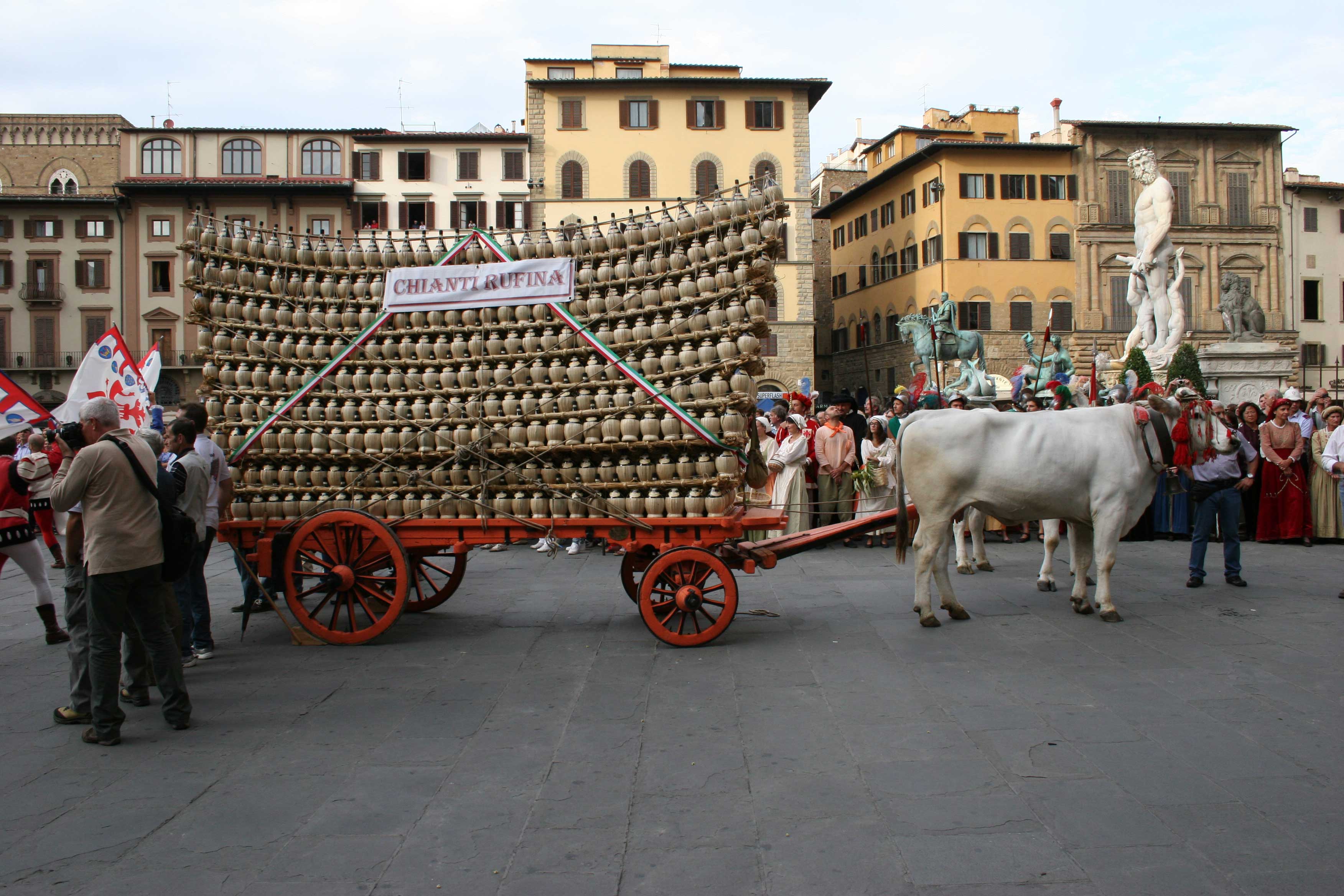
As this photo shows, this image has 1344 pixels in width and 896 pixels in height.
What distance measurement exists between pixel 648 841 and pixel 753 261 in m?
4.49

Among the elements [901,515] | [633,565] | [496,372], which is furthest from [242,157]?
[901,515]

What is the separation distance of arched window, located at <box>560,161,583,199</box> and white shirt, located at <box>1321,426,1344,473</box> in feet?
117

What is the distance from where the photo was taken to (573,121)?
141 feet

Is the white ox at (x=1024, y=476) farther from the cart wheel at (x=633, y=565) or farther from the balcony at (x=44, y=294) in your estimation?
the balcony at (x=44, y=294)

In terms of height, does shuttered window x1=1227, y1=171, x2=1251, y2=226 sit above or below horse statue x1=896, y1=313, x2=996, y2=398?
above

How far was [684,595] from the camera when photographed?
7.49 metres

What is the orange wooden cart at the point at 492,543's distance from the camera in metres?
7.55

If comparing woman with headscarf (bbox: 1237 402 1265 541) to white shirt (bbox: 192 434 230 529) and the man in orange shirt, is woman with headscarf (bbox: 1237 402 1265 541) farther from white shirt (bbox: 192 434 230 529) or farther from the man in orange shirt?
white shirt (bbox: 192 434 230 529)

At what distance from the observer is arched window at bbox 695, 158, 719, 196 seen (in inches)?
1702

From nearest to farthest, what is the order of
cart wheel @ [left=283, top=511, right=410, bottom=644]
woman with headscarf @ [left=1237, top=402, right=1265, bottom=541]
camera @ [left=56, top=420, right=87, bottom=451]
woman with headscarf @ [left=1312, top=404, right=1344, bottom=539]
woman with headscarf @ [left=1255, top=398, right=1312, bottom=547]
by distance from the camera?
camera @ [left=56, top=420, right=87, bottom=451]
cart wheel @ [left=283, top=511, right=410, bottom=644]
woman with headscarf @ [left=1237, top=402, right=1265, bottom=541]
woman with headscarf @ [left=1255, top=398, right=1312, bottom=547]
woman with headscarf @ [left=1312, top=404, right=1344, bottom=539]

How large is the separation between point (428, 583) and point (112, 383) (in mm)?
4476

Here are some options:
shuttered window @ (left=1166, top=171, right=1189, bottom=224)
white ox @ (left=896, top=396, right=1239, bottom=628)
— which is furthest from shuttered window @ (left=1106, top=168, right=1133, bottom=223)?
white ox @ (left=896, top=396, right=1239, bottom=628)

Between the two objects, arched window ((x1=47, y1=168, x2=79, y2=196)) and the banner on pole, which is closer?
the banner on pole

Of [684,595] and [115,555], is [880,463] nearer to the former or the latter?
[684,595]
